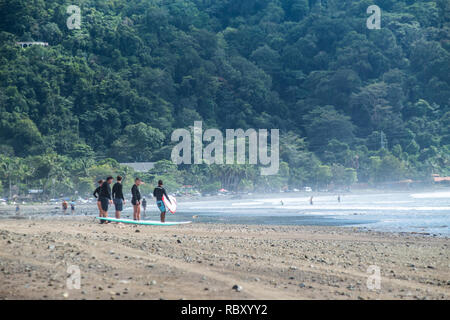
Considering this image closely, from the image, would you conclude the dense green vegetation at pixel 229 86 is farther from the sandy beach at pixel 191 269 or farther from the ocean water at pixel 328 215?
the sandy beach at pixel 191 269

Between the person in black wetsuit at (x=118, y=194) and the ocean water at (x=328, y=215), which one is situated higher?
the person in black wetsuit at (x=118, y=194)

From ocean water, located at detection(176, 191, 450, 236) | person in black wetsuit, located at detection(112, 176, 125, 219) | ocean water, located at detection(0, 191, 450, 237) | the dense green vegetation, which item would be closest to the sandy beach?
person in black wetsuit, located at detection(112, 176, 125, 219)

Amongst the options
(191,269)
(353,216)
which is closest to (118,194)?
(191,269)

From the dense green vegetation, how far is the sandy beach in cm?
5148

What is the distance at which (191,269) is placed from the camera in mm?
8422

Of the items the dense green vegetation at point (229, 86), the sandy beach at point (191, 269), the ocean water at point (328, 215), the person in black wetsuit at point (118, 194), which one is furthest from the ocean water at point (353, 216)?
the dense green vegetation at point (229, 86)

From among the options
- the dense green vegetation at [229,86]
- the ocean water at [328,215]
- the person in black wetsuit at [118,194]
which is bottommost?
the ocean water at [328,215]

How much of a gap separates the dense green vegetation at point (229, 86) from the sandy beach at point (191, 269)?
169 ft

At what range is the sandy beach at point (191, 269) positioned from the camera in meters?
7.16

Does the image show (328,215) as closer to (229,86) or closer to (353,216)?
(353,216)

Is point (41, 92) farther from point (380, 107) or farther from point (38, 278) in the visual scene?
point (38, 278)

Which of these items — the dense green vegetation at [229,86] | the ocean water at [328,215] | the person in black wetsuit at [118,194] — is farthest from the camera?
the dense green vegetation at [229,86]

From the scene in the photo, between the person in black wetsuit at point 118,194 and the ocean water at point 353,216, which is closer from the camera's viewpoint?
the person in black wetsuit at point 118,194

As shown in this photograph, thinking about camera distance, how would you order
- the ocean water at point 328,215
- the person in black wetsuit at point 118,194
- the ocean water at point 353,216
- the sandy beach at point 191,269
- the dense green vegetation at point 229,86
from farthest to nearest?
the dense green vegetation at point 229,86, the ocean water at point 328,215, the ocean water at point 353,216, the person in black wetsuit at point 118,194, the sandy beach at point 191,269
